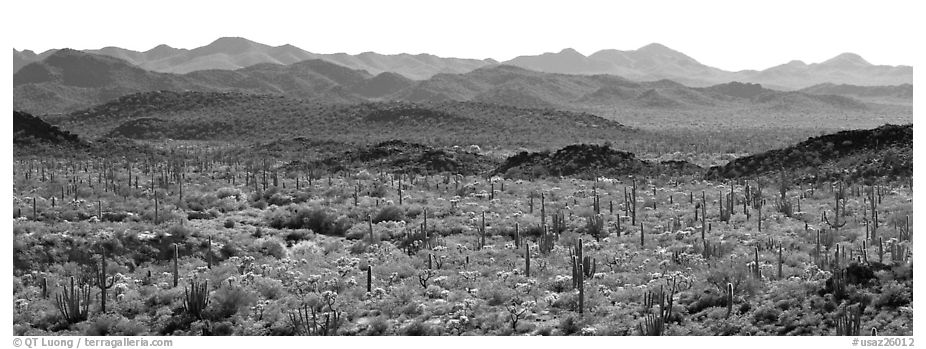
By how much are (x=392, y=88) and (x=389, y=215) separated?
→ 136973 mm

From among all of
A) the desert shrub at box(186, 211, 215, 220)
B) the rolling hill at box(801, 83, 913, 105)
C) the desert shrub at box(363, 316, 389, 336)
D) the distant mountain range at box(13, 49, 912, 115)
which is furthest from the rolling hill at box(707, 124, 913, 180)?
the rolling hill at box(801, 83, 913, 105)

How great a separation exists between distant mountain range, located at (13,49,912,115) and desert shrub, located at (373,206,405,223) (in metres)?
91.5

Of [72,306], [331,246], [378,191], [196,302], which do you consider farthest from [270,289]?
[378,191]

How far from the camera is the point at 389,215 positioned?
26.5 meters

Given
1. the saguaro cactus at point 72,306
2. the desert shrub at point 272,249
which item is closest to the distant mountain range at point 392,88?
the desert shrub at point 272,249

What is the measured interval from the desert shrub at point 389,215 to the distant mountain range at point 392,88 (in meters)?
91.5

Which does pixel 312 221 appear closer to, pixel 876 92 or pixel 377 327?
pixel 377 327

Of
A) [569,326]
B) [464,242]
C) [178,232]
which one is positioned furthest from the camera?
[464,242]

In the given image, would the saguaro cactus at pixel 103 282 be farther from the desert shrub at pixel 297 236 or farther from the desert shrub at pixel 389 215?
the desert shrub at pixel 389 215

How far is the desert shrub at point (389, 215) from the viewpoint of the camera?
26.2 meters

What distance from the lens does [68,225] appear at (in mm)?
21734

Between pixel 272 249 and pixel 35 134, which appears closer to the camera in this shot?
pixel 272 249

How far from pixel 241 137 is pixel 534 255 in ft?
193

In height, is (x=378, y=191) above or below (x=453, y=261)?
above
